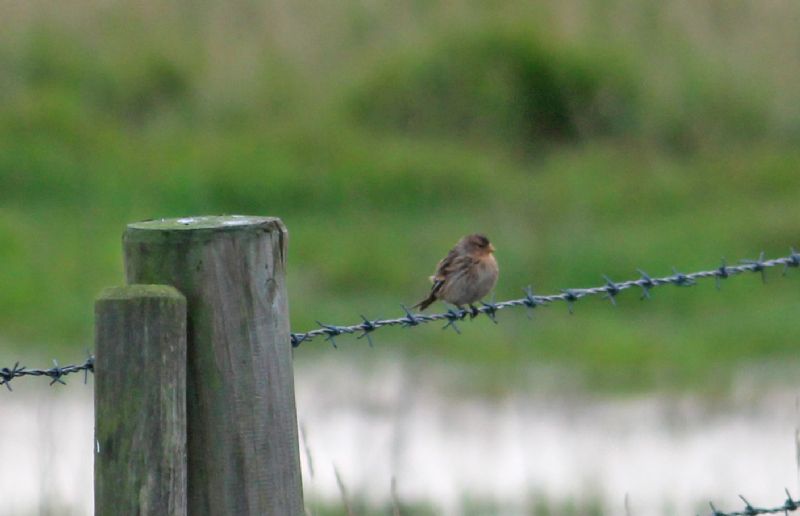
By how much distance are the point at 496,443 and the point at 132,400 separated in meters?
6.71

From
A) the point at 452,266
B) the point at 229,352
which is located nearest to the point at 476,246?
the point at 452,266

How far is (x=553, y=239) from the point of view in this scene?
45.6 feet

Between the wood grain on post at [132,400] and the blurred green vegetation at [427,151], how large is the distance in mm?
8590

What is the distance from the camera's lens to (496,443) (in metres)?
9.27

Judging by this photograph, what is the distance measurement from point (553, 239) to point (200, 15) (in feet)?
20.4

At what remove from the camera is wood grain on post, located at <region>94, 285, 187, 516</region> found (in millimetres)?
2707

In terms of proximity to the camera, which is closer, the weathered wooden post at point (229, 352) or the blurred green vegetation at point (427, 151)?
the weathered wooden post at point (229, 352)

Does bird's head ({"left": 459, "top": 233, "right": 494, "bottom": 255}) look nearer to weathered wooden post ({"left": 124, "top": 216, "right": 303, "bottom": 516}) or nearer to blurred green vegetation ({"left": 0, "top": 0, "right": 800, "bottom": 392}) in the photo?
weathered wooden post ({"left": 124, "top": 216, "right": 303, "bottom": 516})

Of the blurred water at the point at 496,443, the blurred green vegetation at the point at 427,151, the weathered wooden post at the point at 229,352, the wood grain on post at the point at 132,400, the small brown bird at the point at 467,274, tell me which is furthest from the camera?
the blurred green vegetation at the point at 427,151

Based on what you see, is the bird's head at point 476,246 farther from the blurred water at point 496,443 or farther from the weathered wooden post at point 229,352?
the weathered wooden post at point 229,352

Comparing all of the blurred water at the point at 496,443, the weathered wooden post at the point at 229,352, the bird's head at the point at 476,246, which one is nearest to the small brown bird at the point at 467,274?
the bird's head at the point at 476,246

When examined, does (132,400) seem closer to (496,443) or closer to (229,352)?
(229,352)

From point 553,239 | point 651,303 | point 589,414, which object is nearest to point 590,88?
point 553,239

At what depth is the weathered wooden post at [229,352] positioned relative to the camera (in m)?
2.81
